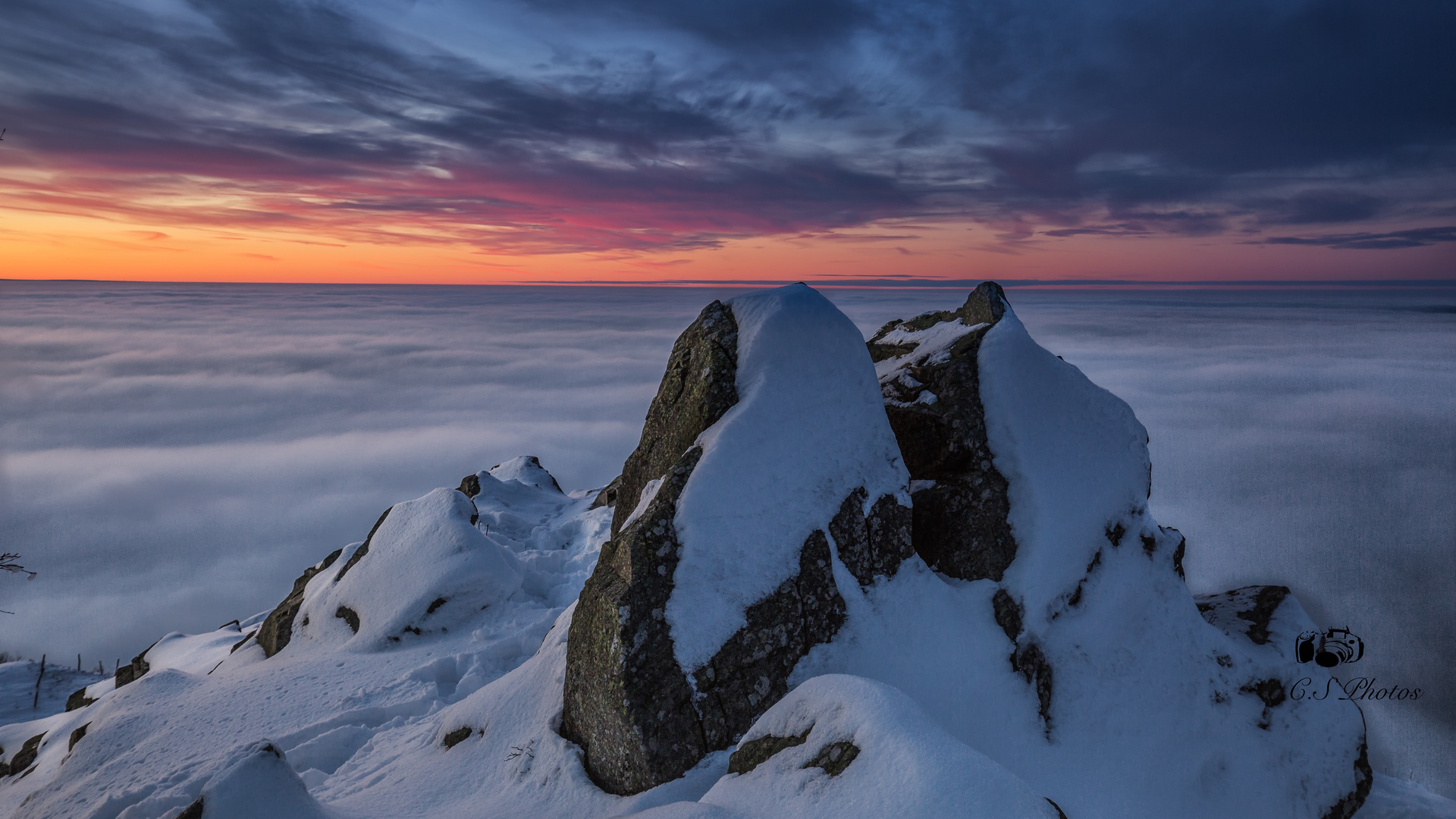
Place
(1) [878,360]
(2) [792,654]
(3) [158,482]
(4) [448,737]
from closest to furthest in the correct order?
(2) [792,654] < (4) [448,737] < (1) [878,360] < (3) [158,482]

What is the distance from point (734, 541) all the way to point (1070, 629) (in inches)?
216

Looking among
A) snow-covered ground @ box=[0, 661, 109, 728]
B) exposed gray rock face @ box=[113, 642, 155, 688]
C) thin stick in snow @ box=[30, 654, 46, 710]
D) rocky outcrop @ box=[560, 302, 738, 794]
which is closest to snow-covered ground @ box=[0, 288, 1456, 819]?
rocky outcrop @ box=[560, 302, 738, 794]

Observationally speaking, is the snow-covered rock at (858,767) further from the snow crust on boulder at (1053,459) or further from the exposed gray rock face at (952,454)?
the snow crust on boulder at (1053,459)

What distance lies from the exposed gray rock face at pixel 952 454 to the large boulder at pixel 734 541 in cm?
106

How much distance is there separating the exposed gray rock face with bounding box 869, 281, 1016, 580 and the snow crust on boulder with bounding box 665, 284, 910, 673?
1170 millimetres

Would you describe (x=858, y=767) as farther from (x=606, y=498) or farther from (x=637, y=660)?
(x=606, y=498)

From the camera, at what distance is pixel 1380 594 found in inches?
1975

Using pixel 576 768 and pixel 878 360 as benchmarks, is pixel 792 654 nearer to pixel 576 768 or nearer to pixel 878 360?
pixel 576 768

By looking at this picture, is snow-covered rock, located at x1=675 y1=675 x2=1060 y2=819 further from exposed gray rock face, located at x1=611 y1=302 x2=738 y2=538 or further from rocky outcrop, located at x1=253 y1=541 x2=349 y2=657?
rocky outcrop, located at x1=253 y1=541 x2=349 y2=657

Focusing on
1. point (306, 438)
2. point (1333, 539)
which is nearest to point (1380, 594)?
point (1333, 539)

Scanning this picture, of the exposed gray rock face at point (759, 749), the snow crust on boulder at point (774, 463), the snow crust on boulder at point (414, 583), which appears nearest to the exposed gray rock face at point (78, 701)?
the snow crust on boulder at point (414, 583)

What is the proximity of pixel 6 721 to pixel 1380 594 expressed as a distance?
271 feet

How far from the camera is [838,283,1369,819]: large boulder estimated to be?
28.1 ft

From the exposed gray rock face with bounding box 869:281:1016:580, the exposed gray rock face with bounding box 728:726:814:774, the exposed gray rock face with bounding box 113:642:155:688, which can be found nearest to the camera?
the exposed gray rock face with bounding box 728:726:814:774
